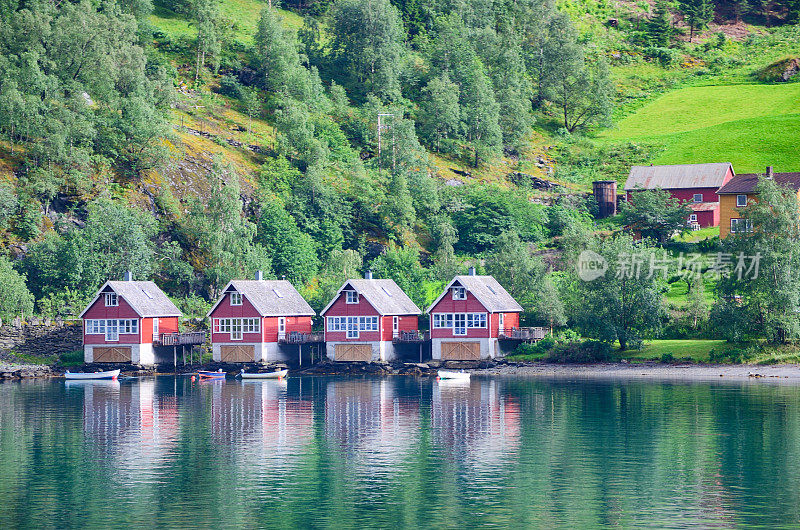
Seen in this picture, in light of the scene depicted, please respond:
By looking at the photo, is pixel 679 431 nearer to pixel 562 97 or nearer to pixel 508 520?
pixel 508 520

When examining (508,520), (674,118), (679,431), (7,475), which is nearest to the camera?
(508,520)

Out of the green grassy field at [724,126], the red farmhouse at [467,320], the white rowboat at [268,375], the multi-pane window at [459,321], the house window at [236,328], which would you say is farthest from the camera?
the green grassy field at [724,126]

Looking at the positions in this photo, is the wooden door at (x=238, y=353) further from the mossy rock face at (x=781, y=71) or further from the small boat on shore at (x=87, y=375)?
the mossy rock face at (x=781, y=71)

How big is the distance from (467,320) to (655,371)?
20519 millimetres

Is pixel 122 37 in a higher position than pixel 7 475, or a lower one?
higher

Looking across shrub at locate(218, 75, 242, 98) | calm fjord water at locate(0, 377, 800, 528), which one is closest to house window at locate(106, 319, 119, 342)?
calm fjord water at locate(0, 377, 800, 528)

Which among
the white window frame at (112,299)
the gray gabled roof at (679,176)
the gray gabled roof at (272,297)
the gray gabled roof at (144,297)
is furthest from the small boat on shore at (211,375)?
the gray gabled roof at (679,176)

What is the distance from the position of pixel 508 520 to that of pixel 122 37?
117 meters

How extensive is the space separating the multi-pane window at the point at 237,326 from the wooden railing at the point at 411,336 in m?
14.3

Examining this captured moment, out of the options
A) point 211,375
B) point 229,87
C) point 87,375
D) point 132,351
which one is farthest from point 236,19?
point 87,375

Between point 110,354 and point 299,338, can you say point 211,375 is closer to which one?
point 299,338

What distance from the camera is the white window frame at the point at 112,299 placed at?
10856 cm

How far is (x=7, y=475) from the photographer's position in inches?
1928

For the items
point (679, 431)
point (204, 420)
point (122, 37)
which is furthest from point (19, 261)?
point (679, 431)
